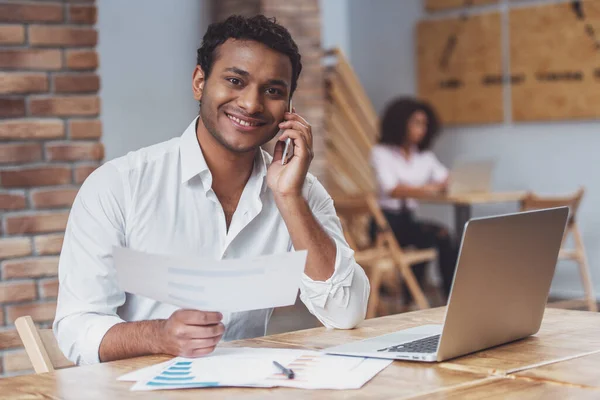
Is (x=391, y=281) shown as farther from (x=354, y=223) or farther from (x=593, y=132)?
(x=593, y=132)

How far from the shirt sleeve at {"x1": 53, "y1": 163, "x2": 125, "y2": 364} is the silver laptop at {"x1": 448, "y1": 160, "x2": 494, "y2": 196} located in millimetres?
4450

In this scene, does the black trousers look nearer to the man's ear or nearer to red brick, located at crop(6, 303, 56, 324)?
red brick, located at crop(6, 303, 56, 324)

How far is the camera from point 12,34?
117 inches

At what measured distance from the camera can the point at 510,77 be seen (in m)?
7.29

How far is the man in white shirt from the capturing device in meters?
2.05

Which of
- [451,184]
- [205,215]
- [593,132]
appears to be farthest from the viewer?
[593,132]

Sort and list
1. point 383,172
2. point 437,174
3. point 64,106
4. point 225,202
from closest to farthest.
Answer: point 225,202
point 64,106
point 383,172
point 437,174

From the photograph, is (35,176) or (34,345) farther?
(35,176)

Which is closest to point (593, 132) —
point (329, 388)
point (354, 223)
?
point (354, 223)

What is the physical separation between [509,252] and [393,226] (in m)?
4.87

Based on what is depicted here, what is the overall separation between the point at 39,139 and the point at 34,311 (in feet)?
1.84

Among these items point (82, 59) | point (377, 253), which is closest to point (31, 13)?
point (82, 59)

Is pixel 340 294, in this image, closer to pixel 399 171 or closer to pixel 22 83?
pixel 22 83

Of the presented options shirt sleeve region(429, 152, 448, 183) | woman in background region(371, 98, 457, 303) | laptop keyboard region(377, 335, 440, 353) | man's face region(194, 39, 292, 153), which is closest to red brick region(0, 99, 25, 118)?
man's face region(194, 39, 292, 153)
